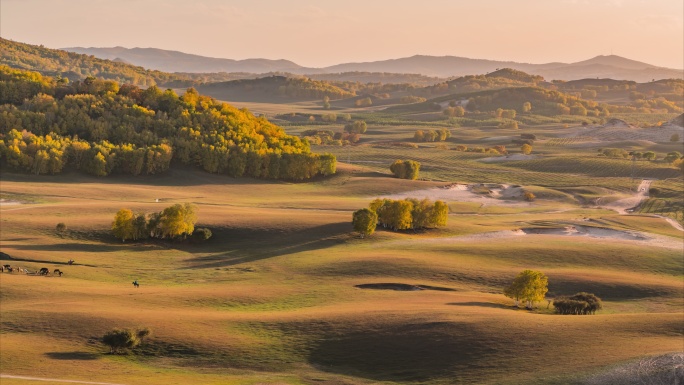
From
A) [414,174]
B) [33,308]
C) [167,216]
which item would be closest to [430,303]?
[33,308]

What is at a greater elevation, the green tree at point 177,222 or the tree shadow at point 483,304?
the green tree at point 177,222

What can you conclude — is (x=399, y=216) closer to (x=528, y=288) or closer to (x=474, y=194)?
(x=528, y=288)

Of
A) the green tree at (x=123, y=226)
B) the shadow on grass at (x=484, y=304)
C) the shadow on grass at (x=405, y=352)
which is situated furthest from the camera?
the green tree at (x=123, y=226)

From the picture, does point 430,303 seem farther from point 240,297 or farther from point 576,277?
point 576,277

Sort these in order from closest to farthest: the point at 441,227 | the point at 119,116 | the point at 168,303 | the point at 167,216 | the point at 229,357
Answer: the point at 229,357
the point at 168,303
the point at 167,216
the point at 441,227
the point at 119,116

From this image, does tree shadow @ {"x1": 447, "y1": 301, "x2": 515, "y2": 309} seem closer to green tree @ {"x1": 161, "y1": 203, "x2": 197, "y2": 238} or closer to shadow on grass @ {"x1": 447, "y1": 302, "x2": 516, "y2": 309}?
shadow on grass @ {"x1": 447, "y1": 302, "x2": 516, "y2": 309}

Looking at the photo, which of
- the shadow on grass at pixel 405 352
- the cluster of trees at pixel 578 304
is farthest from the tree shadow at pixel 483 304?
the shadow on grass at pixel 405 352

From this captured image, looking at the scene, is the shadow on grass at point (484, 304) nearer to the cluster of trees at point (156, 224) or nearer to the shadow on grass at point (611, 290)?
the shadow on grass at point (611, 290)
